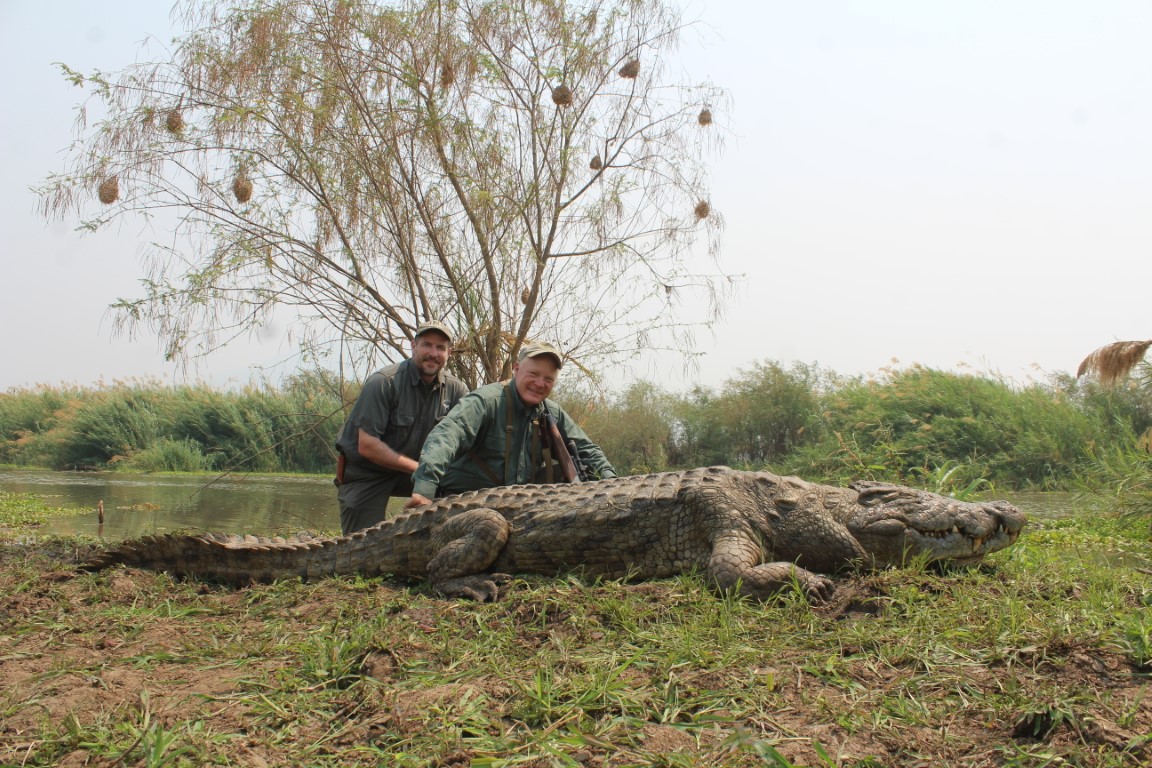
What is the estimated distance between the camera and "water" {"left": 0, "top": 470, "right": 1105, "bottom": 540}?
8086 mm

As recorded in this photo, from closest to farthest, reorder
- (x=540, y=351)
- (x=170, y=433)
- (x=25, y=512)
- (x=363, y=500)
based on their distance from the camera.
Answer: (x=540, y=351)
(x=363, y=500)
(x=25, y=512)
(x=170, y=433)

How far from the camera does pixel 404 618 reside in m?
3.34

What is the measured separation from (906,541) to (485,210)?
4865 millimetres

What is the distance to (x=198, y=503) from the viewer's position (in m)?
11.0

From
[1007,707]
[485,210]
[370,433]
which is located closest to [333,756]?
[1007,707]

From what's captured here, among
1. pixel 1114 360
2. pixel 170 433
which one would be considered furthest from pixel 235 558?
pixel 170 433

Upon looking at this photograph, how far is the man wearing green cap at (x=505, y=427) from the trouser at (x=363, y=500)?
0.77 m

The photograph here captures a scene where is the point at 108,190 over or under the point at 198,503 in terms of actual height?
over

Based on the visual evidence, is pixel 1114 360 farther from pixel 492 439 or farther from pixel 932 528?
pixel 492 439

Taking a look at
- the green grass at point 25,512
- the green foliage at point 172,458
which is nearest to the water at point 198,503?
the green grass at point 25,512

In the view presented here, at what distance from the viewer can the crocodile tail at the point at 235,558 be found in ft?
14.8

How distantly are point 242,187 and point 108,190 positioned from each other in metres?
1.23

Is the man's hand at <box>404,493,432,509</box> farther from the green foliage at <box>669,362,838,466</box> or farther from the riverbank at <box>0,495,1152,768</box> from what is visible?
the green foliage at <box>669,362,838,466</box>

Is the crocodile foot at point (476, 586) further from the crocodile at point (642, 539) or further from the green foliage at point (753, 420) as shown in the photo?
the green foliage at point (753, 420)
